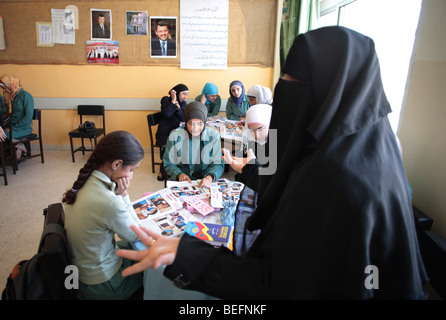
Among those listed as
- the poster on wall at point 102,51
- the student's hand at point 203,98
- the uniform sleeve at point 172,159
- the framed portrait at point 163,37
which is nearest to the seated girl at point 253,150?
the uniform sleeve at point 172,159

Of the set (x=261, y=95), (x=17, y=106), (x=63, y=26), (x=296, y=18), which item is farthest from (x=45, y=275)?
(x=63, y=26)

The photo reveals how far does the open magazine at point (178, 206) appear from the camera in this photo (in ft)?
4.85

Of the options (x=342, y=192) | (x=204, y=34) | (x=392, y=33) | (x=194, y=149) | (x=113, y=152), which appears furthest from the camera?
(x=204, y=34)

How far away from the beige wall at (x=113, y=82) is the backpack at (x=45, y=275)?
14.4 feet

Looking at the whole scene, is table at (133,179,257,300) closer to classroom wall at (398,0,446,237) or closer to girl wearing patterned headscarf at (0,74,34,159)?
classroom wall at (398,0,446,237)

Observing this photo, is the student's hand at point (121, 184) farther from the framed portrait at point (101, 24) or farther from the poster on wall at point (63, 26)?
the poster on wall at point (63, 26)

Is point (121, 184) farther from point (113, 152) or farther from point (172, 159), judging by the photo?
point (172, 159)

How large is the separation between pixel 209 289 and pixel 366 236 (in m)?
0.44

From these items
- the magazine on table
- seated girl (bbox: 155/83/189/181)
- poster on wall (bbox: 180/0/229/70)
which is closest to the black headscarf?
the magazine on table

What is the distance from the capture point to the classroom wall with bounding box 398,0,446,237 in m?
1.31

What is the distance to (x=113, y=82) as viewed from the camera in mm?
5059

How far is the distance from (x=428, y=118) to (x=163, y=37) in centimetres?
449

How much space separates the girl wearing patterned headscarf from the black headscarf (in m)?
4.89
